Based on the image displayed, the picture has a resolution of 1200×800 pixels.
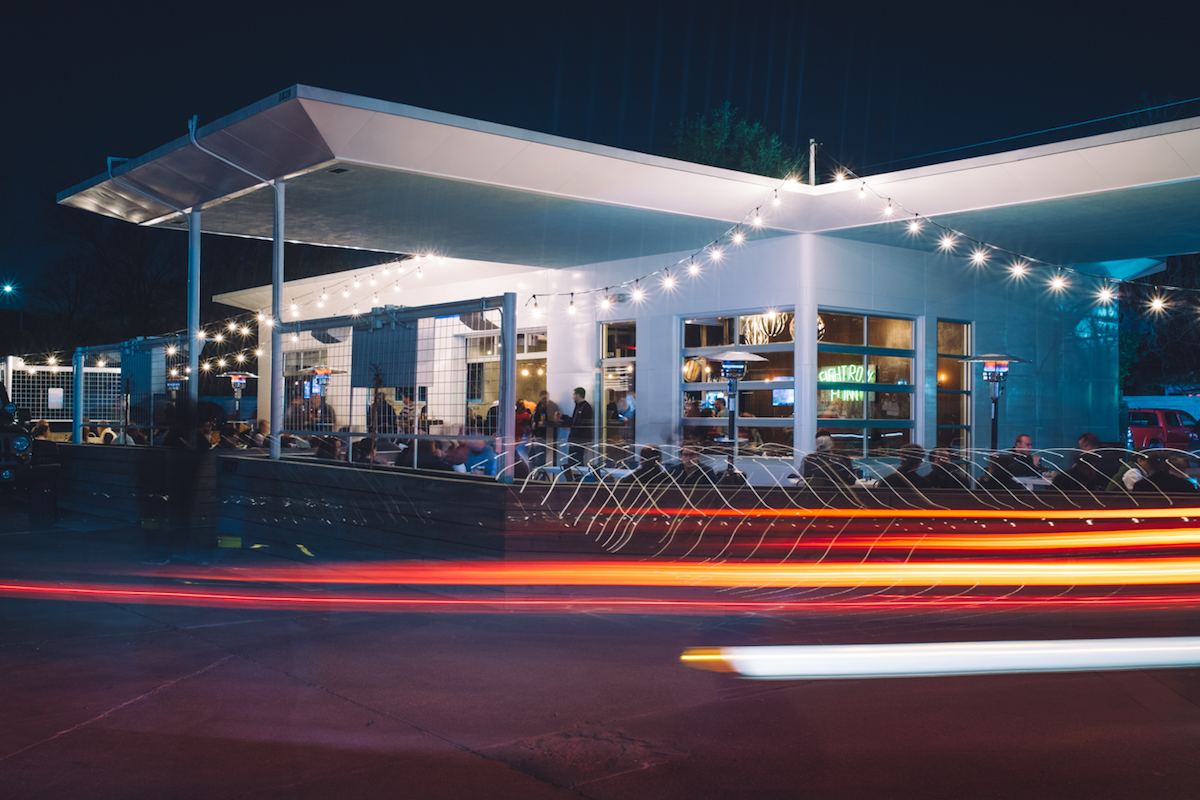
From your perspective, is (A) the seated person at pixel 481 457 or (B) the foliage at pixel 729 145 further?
(B) the foliage at pixel 729 145

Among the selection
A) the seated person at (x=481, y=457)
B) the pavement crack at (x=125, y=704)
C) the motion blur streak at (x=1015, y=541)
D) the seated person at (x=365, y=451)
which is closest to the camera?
the pavement crack at (x=125, y=704)

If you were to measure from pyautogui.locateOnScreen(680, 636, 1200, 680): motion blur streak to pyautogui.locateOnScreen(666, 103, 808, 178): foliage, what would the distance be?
108ft

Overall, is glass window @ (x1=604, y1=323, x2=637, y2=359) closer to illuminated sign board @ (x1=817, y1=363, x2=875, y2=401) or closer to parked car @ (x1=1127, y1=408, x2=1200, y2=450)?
illuminated sign board @ (x1=817, y1=363, x2=875, y2=401)

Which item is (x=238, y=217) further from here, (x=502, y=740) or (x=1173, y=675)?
(x=1173, y=675)

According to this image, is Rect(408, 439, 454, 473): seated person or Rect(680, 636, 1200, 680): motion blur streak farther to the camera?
Rect(408, 439, 454, 473): seated person

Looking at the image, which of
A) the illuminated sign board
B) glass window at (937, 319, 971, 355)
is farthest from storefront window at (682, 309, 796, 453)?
glass window at (937, 319, 971, 355)

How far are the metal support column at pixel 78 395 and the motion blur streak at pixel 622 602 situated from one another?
8.62 metres

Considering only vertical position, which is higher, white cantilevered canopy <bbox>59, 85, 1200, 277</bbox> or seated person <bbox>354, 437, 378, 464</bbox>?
white cantilevered canopy <bbox>59, 85, 1200, 277</bbox>

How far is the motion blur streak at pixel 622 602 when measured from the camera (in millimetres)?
7340

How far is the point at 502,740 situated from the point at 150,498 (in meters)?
10.3

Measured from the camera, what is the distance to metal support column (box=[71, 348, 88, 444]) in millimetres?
15570

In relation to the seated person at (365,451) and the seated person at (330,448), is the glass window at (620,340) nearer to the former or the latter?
the seated person at (330,448)

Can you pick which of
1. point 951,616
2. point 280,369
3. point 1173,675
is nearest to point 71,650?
point 280,369

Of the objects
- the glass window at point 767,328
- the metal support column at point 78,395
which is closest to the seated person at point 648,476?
the glass window at point 767,328
